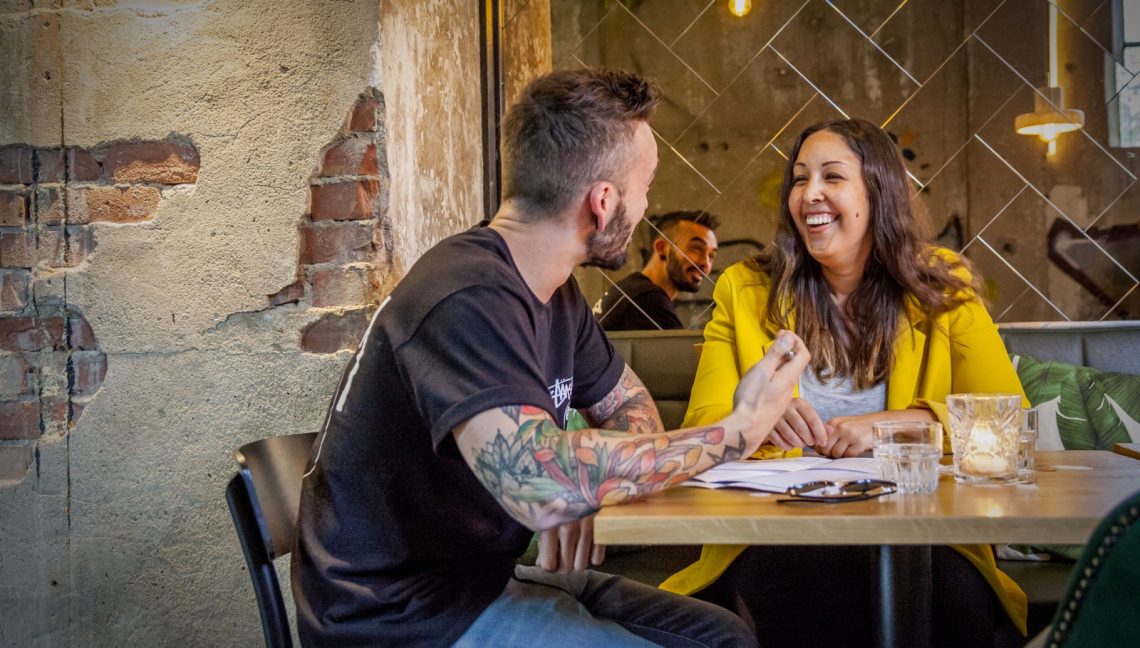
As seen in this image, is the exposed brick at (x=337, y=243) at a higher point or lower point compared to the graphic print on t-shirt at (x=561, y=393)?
higher

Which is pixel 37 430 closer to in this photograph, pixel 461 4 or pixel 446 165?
pixel 446 165

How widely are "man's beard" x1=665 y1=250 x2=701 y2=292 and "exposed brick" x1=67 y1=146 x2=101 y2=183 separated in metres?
1.81

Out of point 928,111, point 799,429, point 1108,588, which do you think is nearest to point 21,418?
point 799,429

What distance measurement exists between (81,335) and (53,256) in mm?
179

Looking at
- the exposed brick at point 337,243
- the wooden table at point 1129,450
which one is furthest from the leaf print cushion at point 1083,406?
the exposed brick at point 337,243

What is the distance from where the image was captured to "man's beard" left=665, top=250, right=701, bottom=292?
3264 millimetres

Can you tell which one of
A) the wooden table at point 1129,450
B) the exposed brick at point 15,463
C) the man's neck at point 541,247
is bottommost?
the exposed brick at point 15,463

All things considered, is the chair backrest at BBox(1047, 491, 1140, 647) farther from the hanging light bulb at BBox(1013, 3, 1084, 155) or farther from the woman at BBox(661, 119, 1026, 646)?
the hanging light bulb at BBox(1013, 3, 1084, 155)

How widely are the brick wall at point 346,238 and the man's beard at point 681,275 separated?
4.75 feet

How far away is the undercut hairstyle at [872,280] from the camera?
2021 millimetres

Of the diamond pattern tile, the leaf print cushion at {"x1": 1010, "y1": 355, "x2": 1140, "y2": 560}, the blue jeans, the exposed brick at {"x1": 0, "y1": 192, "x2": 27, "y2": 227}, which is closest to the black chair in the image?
the blue jeans

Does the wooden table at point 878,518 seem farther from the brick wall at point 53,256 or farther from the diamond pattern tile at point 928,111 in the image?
the diamond pattern tile at point 928,111

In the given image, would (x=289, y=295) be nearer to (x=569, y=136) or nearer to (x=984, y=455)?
(x=569, y=136)

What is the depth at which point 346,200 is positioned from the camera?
6.56 feet
